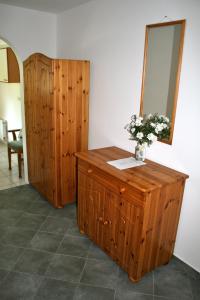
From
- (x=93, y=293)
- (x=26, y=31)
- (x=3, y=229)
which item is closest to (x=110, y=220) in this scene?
(x=93, y=293)

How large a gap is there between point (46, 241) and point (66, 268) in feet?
1.47

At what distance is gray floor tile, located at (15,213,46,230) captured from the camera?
2869 mm

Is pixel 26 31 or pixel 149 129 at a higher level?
pixel 26 31

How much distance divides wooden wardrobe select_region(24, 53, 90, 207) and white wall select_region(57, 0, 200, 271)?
0.67ft

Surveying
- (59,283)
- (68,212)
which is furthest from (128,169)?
(68,212)

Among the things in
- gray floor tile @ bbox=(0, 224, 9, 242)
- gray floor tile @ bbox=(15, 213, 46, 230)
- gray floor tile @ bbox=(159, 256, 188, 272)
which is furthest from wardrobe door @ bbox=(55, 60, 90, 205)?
gray floor tile @ bbox=(159, 256, 188, 272)

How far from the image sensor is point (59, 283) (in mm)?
2105

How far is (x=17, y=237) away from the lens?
8.75 ft

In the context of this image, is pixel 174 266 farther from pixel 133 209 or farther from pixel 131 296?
pixel 133 209

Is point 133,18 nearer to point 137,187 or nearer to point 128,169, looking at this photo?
point 128,169

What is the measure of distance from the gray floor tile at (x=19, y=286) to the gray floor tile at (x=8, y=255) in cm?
12

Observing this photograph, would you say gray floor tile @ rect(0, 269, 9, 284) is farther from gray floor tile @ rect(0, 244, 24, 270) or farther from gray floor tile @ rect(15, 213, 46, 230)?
gray floor tile @ rect(15, 213, 46, 230)

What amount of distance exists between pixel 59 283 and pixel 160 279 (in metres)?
0.87

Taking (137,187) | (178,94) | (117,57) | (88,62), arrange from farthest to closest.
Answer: (88,62) → (117,57) → (178,94) → (137,187)
